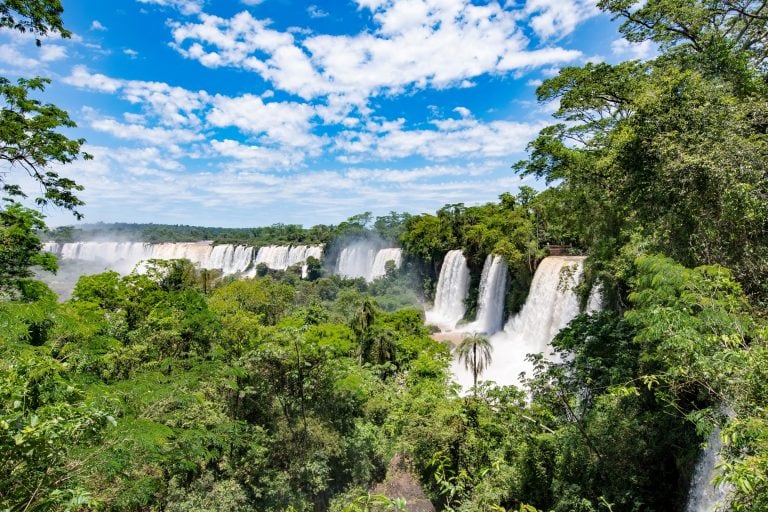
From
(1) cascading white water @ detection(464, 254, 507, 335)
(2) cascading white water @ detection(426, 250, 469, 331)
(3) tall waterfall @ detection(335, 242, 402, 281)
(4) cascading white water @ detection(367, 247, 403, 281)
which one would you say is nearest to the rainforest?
(1) cascading white water @ detection(464, 254, 507, 335)

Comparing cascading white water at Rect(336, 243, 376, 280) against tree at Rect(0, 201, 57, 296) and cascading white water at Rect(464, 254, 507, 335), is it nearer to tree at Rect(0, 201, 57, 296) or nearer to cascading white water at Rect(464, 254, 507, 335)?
cascading white water at Rect(464, 254, 507, 335)

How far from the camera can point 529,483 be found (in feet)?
30.2

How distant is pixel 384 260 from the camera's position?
177 ft

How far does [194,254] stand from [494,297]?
57.2 metres

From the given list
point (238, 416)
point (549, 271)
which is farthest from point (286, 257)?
point (238, 416)

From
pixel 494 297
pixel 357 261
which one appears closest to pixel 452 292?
pixel 494 297

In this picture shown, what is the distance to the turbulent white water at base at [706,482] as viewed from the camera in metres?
5.70

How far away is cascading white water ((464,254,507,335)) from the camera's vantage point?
29672 mm

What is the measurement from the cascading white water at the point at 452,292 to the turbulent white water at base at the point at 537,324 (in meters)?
10.4

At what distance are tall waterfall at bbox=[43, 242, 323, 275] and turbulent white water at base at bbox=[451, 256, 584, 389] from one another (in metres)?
43.7

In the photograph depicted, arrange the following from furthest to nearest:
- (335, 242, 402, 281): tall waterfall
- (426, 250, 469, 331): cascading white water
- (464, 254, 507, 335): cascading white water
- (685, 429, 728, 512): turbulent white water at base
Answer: (335, 242, 402, 281): tall waterfall, (426, 250, 469, 331): cascading white water, (464, 254, 507, 335): cascading white water, (685, 429, 728, 512): turbulent white water at base

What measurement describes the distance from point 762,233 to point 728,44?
6650mm

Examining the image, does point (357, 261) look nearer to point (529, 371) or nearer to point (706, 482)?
point (529, 371)

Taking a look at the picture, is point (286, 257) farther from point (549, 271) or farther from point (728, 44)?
point (728, 44)
